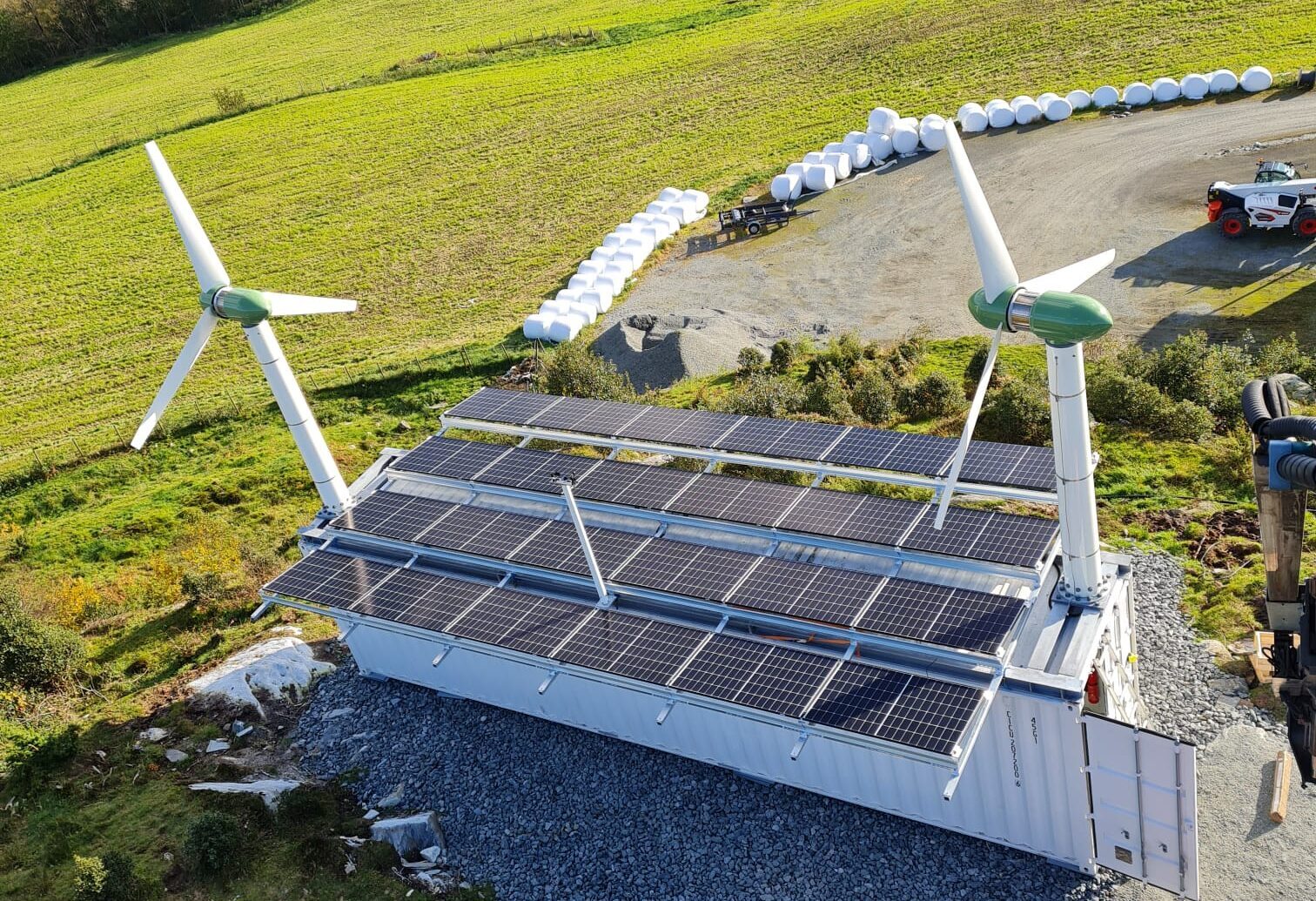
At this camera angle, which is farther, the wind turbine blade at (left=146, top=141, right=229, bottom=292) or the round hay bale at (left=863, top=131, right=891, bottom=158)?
the round hay bale at (left=863, top=131, right=891, bottom=158)

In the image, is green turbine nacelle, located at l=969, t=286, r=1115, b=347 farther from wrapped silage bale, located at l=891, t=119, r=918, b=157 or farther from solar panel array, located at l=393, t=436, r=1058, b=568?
wrapped silage bale, located at l=891, t=119, r=918, b=157

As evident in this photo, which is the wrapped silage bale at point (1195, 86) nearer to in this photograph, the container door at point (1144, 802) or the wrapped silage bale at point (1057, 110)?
the wrapped silage bale at point (1057, 110)

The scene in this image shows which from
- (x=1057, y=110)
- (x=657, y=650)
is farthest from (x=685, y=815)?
(x=1057, y=110)

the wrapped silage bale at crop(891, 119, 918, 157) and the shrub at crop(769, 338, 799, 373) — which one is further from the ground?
the wrapped silage bale at crop(891, 119, 918, 157)

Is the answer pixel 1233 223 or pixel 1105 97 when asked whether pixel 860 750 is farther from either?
pixel 1105 97

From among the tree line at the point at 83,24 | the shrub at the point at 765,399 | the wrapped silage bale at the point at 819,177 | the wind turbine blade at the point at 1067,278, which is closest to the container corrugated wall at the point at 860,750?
the wind turbine blade at the point at 1067,278

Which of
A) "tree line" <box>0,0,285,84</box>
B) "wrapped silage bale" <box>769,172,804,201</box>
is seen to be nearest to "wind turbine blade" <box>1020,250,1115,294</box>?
"wrapped silage bale" <box>769,172,804,201</box>
